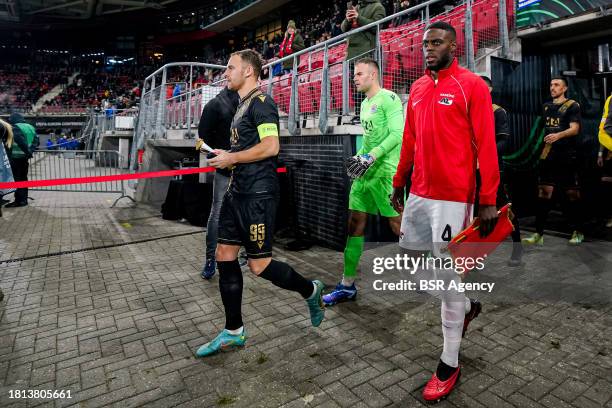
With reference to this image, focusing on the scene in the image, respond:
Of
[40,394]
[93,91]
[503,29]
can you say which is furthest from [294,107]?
[93,91]

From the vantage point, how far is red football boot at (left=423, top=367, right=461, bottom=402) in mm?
2502

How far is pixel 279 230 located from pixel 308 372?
4527mm

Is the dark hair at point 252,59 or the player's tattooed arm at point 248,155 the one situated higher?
the dark hair at point 252,59

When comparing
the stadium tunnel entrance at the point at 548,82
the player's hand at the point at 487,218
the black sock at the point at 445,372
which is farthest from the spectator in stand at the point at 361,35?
the black sock at the point at 445,372

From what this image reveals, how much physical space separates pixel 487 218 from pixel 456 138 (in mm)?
538

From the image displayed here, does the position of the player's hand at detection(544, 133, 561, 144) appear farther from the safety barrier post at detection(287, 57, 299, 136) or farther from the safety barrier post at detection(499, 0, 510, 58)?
the safety barrier post at detection(287, 57, 299, 136)

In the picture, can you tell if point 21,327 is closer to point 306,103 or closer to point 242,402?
point 242,402

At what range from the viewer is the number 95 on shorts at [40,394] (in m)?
2.61

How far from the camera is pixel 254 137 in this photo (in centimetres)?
310

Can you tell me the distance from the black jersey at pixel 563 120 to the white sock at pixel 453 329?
459cm

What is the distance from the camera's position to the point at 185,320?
12.4 ft

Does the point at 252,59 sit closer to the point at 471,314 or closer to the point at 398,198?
the point at 398,198

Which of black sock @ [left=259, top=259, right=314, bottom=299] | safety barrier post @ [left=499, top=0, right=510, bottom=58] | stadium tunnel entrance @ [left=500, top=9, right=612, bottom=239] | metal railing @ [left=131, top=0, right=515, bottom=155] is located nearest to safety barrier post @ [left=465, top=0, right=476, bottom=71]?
metal railing @ [left=131, top=0, right=515, bottom=155]

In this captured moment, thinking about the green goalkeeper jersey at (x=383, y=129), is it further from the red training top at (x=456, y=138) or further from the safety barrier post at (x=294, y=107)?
the safety barrier post at (x=294, y=107)
